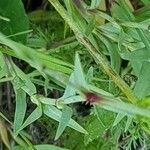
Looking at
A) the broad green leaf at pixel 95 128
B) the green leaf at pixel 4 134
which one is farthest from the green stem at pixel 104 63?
the green leaf at pixel 4 134

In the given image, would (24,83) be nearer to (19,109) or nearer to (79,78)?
(19,109)

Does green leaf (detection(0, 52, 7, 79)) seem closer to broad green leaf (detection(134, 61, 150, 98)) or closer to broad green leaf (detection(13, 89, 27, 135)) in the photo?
broad green leaf (detection(13, 89, 27, 135))

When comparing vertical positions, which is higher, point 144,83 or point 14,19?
point 14,19

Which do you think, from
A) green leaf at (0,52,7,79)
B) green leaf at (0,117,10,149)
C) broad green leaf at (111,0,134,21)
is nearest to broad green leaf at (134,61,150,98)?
broad green leaf at (111,0,134,21)

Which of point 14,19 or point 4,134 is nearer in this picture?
point 14,19

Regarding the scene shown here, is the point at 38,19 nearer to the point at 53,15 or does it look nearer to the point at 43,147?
the point at 53,15

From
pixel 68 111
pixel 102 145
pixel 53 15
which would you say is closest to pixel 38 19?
pixel 53 15

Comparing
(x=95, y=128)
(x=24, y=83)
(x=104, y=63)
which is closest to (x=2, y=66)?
(x=24, y=83)
